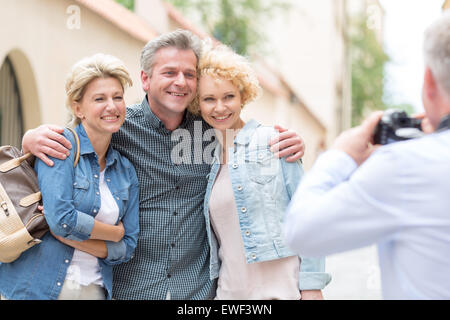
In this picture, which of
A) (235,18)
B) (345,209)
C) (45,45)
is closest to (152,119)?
(345,209)

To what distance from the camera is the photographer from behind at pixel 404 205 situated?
1.32 meters

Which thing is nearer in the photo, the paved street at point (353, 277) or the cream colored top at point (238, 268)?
the cream colored top at point (238, 268)

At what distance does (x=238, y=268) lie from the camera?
2.46 metres

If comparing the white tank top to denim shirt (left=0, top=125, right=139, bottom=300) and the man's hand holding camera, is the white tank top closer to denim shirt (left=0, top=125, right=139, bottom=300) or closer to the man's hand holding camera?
denim shirt (left=0, top=125, right=139, bottom=300)

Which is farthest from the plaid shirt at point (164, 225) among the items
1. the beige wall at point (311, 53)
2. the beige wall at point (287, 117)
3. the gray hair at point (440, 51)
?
the beige wall at point (311, 53)

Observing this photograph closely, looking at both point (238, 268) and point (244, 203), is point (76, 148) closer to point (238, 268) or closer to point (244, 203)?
point (244, 203)

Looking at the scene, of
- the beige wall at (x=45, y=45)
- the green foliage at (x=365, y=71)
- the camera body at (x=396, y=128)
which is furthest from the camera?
the green foliage at (x=365, y=71)

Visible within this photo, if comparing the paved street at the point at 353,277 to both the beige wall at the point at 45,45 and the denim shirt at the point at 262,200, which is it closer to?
the denim shirt at the point at 262,200

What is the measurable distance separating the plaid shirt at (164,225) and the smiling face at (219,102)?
199 millimetres

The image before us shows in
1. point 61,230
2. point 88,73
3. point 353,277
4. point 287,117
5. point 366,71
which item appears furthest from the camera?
point 366,71

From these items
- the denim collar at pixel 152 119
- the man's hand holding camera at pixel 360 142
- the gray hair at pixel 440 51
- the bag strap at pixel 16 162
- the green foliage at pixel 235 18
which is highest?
the green foliage at pixel 235 18

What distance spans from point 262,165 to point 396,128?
103 cm

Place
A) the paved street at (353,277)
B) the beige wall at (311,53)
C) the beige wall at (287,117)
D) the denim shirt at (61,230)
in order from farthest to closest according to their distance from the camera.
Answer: the beige wall at (311,53)
the beige wall at (287,117)
the paved street at (353,277)
the denim shirt at (61,230)
